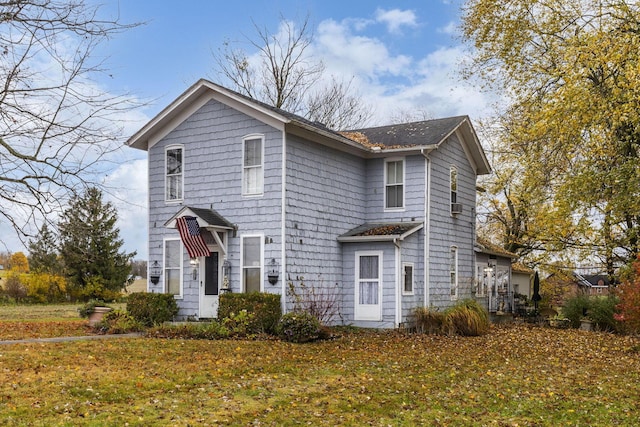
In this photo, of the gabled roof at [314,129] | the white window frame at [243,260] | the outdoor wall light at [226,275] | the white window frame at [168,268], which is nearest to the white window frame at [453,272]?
the gabled roof at [314,129]

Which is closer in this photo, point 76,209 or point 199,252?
point 76,209

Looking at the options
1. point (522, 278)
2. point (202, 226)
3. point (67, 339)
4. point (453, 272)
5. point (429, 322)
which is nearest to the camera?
point (67, 339)

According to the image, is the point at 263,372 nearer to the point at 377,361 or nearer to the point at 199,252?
the point at 377,361

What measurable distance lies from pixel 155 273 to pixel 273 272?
4414 mm

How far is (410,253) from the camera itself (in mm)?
20766

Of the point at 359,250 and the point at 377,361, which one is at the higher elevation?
the point at 359,250

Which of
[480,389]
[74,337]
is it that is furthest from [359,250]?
[480,389]

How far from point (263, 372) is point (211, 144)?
32.1 ft

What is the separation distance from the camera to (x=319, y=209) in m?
19.8

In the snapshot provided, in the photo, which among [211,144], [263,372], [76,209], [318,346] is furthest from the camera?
[211,144]

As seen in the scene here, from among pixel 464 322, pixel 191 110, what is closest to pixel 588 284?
pixel 464 322

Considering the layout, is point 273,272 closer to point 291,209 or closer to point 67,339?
point 291,209

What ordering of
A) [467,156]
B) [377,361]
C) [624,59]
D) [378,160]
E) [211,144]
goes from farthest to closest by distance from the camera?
[467,156], [378,160], [211,144], [624,59], [377,361]

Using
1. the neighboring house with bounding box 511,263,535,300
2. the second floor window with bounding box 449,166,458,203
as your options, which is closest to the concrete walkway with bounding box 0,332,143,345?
the second floor window with bounding box 449,166,458,203
